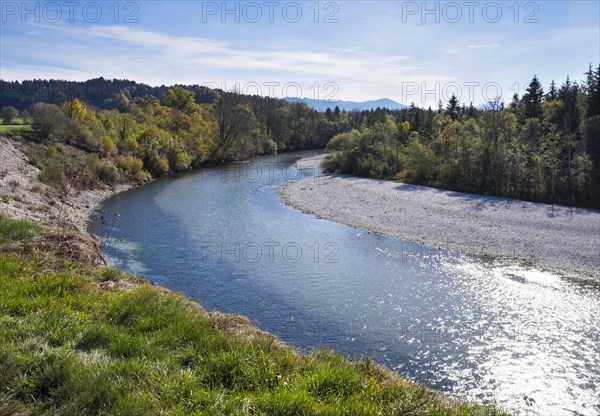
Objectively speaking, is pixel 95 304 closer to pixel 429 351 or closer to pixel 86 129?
pixel 429 351

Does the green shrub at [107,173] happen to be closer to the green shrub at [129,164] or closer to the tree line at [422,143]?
the tree line at [422,143]

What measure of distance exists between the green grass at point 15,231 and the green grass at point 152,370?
4801 mm

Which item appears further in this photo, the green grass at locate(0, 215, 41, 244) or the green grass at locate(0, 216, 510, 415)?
the green grass at locate(0, 215, 41, 244)

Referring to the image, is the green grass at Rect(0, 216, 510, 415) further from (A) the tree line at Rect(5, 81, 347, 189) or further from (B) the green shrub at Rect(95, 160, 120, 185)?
(B) the green shrub at Rect(95, 160, 120, 185)

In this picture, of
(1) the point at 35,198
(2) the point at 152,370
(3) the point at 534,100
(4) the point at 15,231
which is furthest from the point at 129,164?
(3) the point at 534,100

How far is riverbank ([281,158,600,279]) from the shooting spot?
2200cm

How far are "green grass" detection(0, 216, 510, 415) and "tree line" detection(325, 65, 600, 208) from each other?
34.5 meters

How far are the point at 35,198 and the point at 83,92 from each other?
298 feet

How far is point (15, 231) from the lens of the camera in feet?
41.4

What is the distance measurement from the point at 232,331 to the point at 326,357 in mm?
1884

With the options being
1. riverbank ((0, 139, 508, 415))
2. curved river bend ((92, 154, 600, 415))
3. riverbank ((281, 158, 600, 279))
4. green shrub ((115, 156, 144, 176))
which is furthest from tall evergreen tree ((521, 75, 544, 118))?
riverbank ((0, 139, 508, 415))

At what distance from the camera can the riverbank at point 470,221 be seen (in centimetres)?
2200

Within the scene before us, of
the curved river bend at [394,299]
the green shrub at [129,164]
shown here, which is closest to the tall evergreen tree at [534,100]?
the curved river bend at [394,299]

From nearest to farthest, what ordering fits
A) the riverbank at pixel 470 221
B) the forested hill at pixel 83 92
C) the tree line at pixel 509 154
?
the riverbank at pixel 470 221 < the tree line at pixel 509 154 < the forested hill at pixel 83 92
